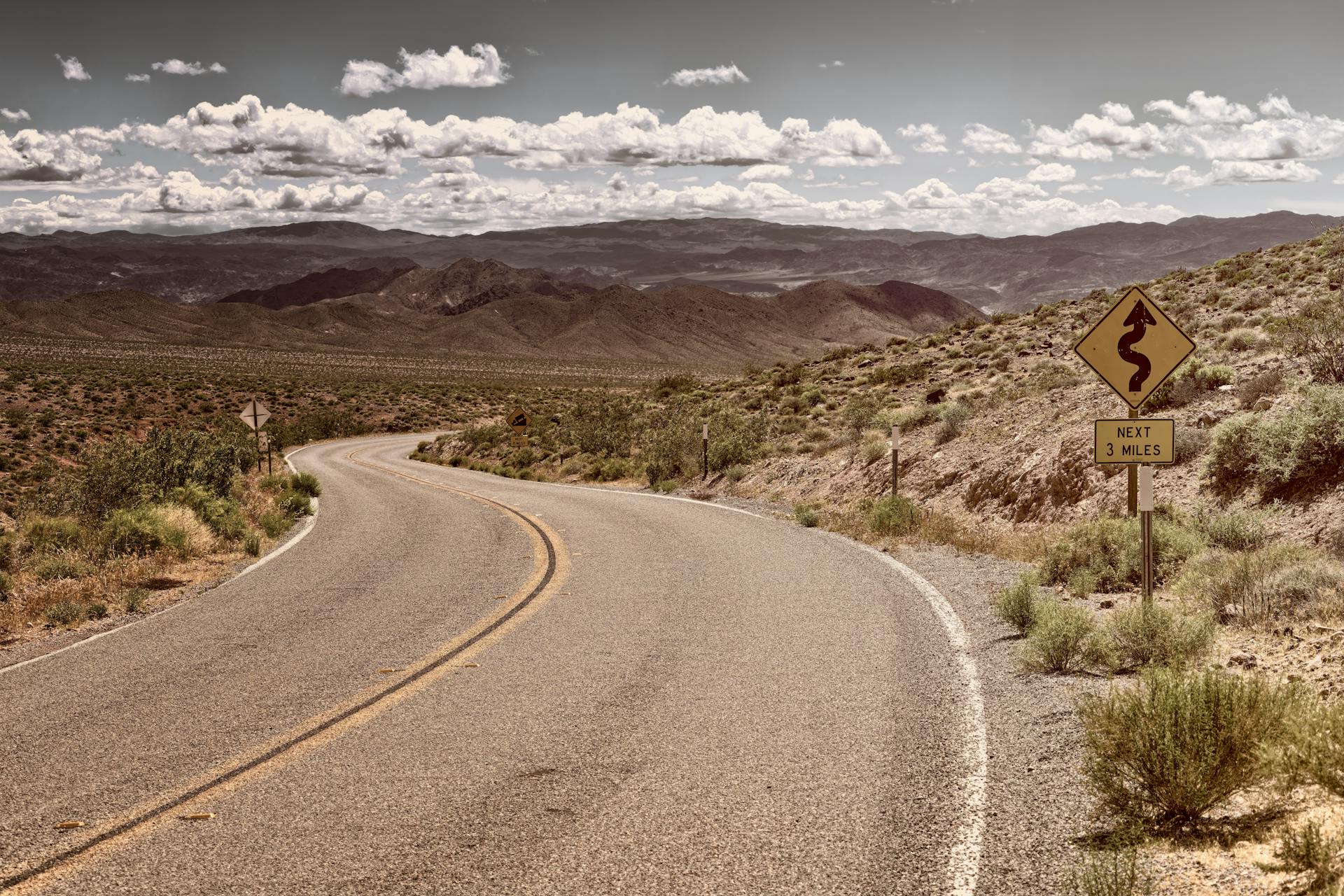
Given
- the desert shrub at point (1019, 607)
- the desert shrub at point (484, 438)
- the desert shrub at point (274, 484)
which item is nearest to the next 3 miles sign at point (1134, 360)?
the desert shrub at point (1019, 607)

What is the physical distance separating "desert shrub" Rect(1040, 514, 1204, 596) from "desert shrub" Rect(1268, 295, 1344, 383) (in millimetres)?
3867

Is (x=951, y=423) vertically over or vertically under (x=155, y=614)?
over

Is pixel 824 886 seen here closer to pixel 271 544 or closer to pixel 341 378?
pixel 271 544

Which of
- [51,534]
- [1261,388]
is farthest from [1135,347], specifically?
[51,534]

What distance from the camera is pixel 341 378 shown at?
110438 millimetres

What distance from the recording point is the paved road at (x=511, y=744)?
423 centimetres

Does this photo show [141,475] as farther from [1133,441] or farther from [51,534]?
[1133,441]

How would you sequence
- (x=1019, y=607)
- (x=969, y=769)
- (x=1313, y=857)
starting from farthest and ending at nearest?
1. (x=1019, y=607)
2. (x=969, y=769)
3. (x=1313, y=857)

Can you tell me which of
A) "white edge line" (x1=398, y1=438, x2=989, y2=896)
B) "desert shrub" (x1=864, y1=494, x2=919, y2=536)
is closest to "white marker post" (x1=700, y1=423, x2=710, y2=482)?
"desert shrub" (x1=864, y1=494, x2=919, y2=536)

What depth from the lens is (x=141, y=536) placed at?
548 inches

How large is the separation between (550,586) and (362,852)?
6.56m

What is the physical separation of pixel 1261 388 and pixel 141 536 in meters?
15.5

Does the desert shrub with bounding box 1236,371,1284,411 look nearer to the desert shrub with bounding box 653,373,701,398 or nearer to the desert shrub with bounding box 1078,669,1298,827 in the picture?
the desert shrub with bounding box 1078,669,1298,827

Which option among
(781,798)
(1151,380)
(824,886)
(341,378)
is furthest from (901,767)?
(341,378)
